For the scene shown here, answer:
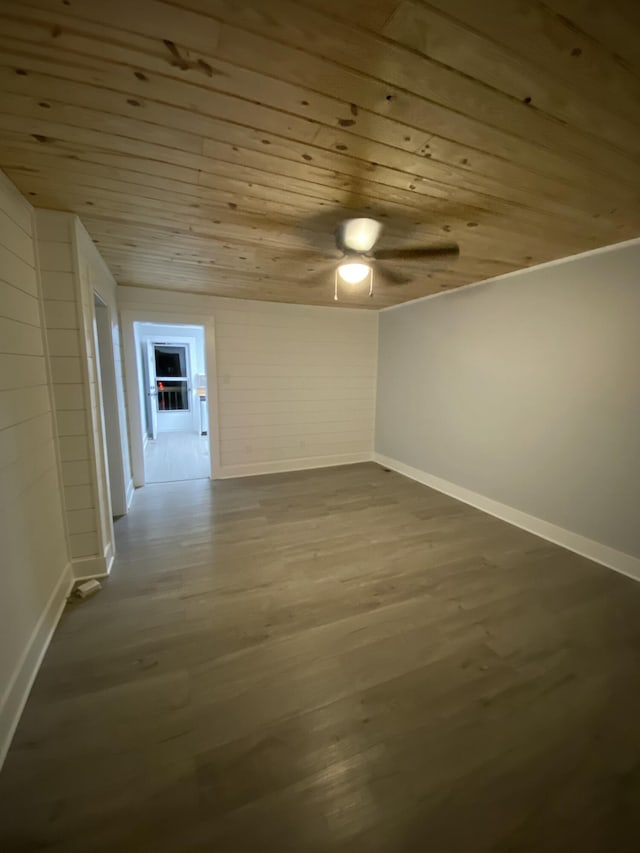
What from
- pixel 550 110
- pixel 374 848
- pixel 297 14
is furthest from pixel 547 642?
pixel 297 14

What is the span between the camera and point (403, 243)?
2.54 meters

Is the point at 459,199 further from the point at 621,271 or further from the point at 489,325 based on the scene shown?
the point at 489,325

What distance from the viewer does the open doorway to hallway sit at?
6.83 metres

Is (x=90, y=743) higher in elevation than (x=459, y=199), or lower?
lower

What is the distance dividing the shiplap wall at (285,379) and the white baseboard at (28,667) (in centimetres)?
266

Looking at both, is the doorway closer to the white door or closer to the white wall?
the white wall

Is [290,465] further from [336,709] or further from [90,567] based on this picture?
[336,709]

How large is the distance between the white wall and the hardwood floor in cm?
51

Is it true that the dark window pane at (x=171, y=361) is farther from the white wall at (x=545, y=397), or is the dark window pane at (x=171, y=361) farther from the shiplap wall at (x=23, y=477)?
the shiplap wall at (x=23, y=477)

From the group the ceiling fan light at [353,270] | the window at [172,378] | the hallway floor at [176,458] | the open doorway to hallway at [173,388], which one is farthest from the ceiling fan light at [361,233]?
the window at [172,378]

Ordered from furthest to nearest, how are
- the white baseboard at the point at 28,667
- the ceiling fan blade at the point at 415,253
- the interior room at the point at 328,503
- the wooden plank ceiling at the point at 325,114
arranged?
the ceiling fan blade at the point at 415,253, the white baseboard at the point at 28,667, the interior room at the point at 328,503, the wooden plank ceiling at the point at 325,114

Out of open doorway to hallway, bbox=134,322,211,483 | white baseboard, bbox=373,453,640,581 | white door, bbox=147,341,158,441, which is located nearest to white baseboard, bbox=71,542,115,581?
white baseboard, bbox=373,453,640,581

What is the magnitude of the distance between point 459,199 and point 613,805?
8.68ft

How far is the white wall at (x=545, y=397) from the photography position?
2.51 m
